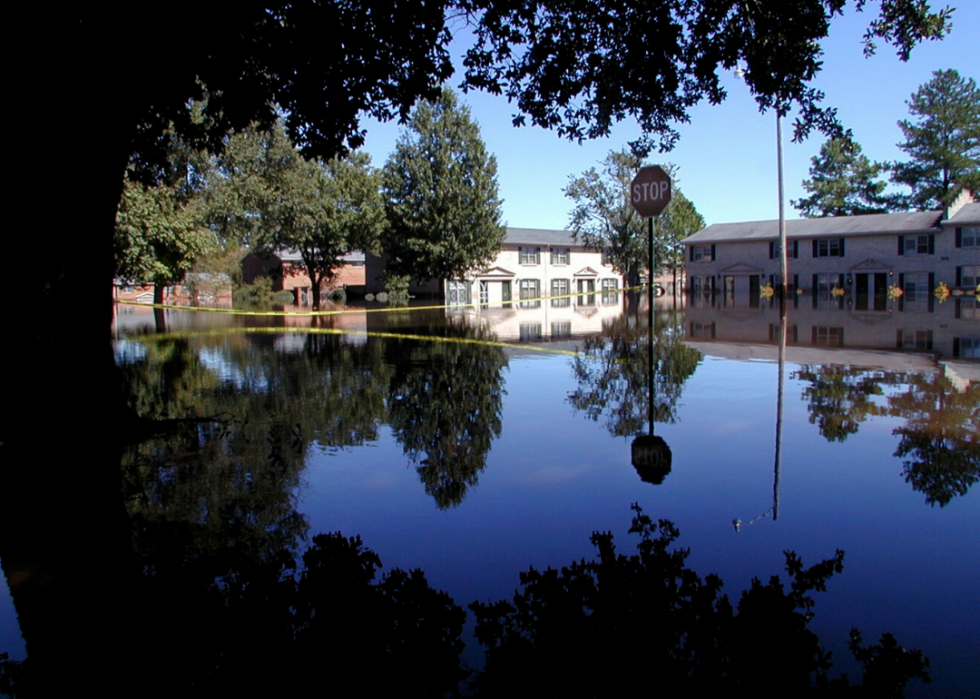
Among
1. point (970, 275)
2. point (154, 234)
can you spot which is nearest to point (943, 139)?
point (970, 275)

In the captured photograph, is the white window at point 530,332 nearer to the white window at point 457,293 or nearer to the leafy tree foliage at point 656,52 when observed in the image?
the leafy tree foliage at point 656,52

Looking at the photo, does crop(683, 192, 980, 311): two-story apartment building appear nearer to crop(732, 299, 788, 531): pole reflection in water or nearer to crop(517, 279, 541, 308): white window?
crop(517, 279, 541, 308): white window

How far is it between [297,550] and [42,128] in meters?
3.19

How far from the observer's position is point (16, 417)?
491cm

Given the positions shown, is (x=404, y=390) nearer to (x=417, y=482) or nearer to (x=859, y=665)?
(x=417, y=482)

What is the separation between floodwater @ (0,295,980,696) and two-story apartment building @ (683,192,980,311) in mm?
41305

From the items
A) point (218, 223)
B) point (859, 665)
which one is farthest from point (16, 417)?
point (218, 223)

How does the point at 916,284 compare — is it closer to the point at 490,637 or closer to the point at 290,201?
the point at 290,201

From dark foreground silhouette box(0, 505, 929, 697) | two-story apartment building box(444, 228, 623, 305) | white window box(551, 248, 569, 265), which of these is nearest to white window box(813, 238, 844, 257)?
two-story apartment building box(444, 228, 623, 305)

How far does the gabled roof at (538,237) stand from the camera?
6544 centimetres

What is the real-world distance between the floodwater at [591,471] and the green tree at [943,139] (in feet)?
238

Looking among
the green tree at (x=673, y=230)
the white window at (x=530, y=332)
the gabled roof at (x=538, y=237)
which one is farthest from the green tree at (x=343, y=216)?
the white window at (x=530, y=332)

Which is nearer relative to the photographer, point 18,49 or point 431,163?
point 18,49

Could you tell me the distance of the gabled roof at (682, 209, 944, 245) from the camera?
177ft
